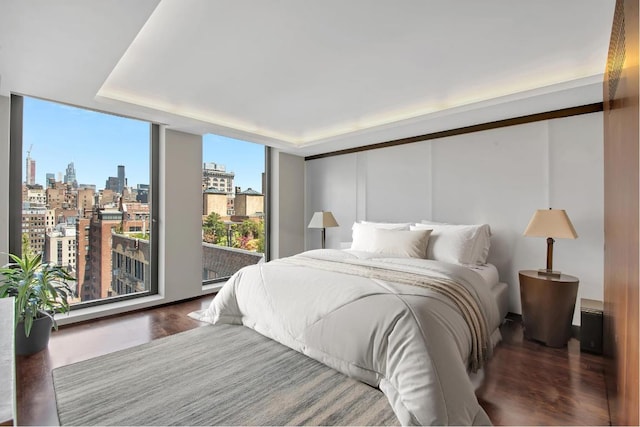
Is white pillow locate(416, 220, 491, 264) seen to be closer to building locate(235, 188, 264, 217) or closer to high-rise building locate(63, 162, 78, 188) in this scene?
building locate(235, 188, 264, 217)

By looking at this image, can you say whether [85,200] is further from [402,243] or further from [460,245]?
[460,245]

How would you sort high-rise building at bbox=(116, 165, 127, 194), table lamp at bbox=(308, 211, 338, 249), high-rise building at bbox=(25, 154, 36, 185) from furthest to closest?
table lamp at bbox=(308, 211, 338, 249) < high-rise building at bbox=(116, 165, 127, 194) < high-rise building at bbox=(25, 154, 36, 185)

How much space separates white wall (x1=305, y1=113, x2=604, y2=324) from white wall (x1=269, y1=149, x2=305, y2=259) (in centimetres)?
121

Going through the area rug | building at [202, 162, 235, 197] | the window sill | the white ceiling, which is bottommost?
the area rug

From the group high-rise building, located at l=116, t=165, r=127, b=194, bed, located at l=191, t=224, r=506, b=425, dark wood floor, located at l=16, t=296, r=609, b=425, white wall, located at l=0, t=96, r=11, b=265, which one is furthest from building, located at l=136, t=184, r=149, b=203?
bed, located at l=191, t=224, r=506, b=425

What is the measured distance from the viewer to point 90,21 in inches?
67.3

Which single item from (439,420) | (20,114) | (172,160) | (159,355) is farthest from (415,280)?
(20,114)

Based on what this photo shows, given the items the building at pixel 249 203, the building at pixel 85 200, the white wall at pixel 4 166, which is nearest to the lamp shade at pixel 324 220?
the building at pixel 249 203

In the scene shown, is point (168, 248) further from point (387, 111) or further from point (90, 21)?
point (387, 111)

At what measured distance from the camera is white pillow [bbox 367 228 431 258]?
3.25m

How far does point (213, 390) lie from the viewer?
1911 millimetres

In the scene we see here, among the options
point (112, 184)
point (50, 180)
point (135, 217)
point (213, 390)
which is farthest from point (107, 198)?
point (213, 390)

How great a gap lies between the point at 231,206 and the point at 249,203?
0.36m

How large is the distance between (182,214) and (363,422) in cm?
327
